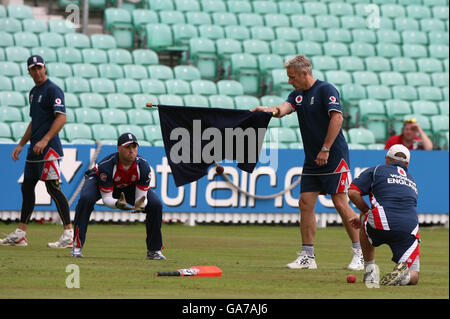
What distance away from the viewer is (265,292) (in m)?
7.46

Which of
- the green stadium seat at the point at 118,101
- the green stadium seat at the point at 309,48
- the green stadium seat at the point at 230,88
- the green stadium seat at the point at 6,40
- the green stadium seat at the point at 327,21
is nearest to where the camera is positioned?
the green stadium seat at the point at 118,101

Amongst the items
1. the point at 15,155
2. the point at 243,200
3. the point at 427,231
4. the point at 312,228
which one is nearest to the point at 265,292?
the point at 312,228

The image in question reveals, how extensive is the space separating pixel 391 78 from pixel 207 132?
479 inches

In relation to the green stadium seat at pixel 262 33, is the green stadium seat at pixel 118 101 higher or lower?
lower

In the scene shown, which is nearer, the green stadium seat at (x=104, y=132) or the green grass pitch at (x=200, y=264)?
the green grass pitch at (x=200, y=264)

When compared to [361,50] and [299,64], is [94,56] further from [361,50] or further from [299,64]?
[299,64]

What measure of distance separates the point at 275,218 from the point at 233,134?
6325 mm

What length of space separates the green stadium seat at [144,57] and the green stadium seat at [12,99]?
3.24 meters

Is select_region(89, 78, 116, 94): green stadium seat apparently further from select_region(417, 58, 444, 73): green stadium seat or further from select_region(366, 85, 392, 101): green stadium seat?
select_region(417, 58, 444, 73): green stadium seat

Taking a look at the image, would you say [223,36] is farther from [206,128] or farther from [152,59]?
[206,128]

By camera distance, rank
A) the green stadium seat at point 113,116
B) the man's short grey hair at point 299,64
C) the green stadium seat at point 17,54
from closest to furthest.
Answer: the man's short grey hair at point 299,64
the green stadium seat at point 113,116
the green stadium seat at point 17,54

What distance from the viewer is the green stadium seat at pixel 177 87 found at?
61.7ft

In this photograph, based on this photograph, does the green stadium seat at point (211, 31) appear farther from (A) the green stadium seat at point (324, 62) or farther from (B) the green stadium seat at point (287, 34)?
(A) the green stadium seat at point (324, 62)

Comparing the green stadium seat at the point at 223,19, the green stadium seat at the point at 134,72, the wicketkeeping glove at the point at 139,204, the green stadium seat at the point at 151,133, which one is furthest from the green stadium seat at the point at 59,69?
the wicketkeeping glove at the point at 139,204
